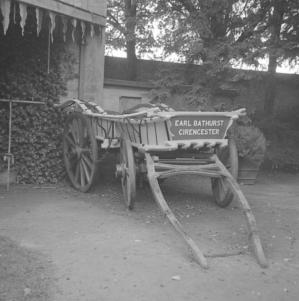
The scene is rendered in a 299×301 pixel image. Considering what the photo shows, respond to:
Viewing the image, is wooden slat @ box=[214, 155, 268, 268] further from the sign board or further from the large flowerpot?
the large flowerpot

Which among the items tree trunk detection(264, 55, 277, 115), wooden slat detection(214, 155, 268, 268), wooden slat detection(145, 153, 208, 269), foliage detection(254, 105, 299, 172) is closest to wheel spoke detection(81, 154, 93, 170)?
wooden slat detection(145, 153, 208, 269)

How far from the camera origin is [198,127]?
5.84m

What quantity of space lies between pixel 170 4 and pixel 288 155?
171 inches

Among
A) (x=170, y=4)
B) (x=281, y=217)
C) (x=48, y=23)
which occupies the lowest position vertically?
(x=281, y=217)

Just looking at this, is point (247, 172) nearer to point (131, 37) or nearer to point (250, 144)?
point (250, 144)

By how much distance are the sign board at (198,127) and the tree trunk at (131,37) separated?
6.01 meters

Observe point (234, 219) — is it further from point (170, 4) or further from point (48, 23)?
point (170, 4)

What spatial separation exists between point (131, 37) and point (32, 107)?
4437 millimetres

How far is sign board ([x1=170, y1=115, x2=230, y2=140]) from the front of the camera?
5715mm

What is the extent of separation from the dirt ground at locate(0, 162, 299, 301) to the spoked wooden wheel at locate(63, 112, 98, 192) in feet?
0.87

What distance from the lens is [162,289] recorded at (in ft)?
12.4

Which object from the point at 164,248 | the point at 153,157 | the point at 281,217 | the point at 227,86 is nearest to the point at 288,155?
the point at 227,86

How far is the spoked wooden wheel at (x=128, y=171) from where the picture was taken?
5.96 meters

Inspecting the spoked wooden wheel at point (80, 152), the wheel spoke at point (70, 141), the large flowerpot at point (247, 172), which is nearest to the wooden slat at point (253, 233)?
the spoked wooden wheel at point (80, 152)
